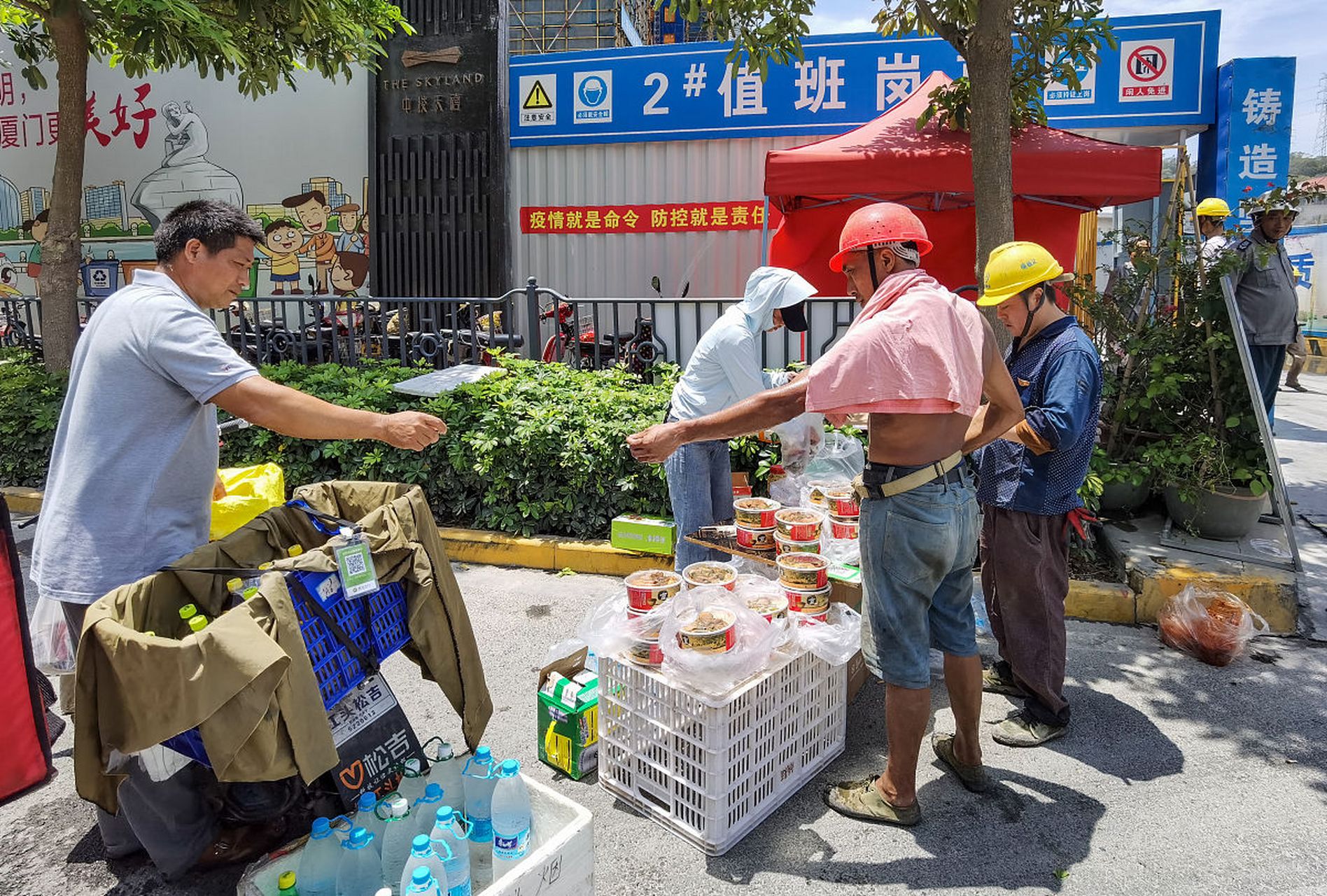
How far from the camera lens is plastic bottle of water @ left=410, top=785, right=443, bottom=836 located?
94.3 inches

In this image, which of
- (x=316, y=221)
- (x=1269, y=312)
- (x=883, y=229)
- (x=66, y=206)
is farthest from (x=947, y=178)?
(x=316, y=221)

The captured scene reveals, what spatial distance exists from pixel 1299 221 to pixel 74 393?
851 inches

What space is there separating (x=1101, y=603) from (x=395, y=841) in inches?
158

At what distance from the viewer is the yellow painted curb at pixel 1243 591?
4.61 meters

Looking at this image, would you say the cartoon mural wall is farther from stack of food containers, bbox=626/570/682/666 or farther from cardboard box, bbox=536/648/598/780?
stack of food containers, bbox=626/570/682/666

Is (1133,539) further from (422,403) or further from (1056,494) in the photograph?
(422,403)

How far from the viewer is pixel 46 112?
1361 centimetres

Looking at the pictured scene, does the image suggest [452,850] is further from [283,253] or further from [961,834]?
[283,253]

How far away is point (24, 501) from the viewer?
22.5 ft

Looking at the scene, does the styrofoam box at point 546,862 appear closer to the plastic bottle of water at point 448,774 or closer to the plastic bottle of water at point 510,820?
the plastic bottle of water at point 510,820

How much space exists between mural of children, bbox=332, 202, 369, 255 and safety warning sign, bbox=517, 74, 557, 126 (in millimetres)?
2749

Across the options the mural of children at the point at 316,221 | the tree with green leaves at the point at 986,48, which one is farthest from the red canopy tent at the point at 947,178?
the mural of children at the point at 316,221

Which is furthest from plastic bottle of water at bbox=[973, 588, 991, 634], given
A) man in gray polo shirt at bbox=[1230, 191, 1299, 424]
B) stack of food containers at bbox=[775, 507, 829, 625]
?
man in gray polo shirt at bbox=[1230, 191, 1299, 424]

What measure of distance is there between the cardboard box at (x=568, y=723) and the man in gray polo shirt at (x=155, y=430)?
126 cm
